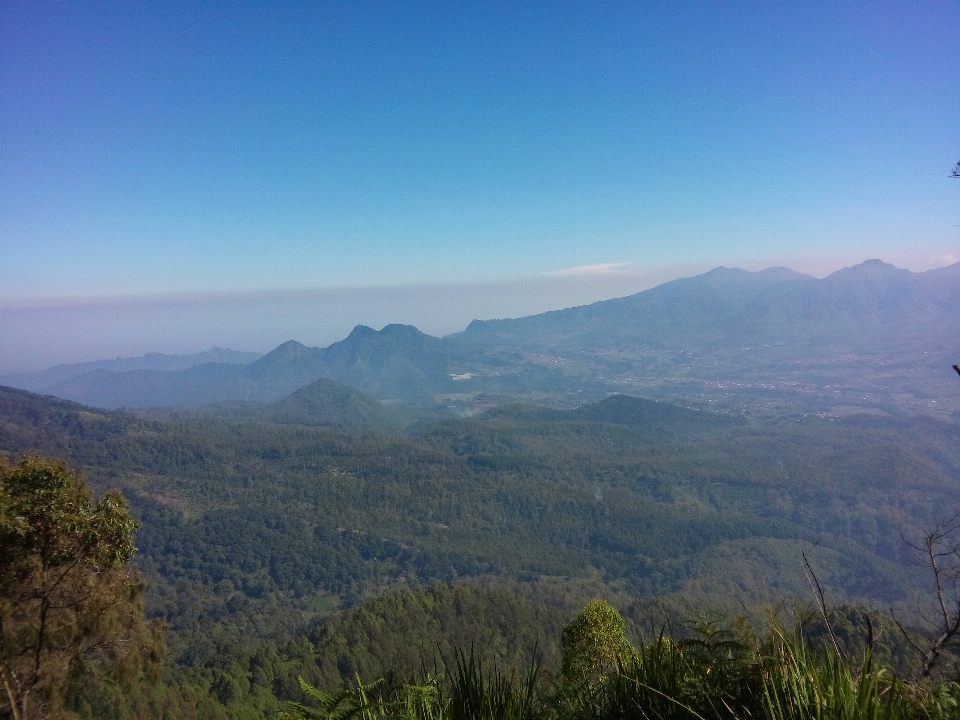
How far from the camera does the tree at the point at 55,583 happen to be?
19.7ft

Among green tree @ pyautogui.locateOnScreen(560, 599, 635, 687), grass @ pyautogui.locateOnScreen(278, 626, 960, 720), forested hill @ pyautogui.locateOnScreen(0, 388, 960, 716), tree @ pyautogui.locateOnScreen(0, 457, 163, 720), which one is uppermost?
grass @ pyautogui.locateOnScreen(278, 626, 960, 720)

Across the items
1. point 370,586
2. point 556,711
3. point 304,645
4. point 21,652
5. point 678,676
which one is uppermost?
point 678,676

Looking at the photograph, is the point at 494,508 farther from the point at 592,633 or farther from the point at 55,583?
the point at 55,583

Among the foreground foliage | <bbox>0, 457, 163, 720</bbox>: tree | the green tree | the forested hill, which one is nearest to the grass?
the foreground foliage

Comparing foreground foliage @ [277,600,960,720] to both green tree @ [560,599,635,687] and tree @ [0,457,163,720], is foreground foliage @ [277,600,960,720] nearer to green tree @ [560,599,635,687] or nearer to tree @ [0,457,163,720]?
tree @ [0,457,163,720]

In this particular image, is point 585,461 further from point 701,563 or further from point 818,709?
point 818,709

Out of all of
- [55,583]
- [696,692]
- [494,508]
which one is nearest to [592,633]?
[696,692]

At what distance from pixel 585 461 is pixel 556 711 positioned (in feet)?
347

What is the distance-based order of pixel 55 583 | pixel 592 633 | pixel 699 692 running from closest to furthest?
1. pixel 699 692
2. pixel 55 583
3. pixel 592 633

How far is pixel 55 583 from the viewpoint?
6.25 meters

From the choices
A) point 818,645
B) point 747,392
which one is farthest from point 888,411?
point 818,645

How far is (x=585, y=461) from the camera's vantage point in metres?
104

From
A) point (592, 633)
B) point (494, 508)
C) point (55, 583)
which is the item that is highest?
point (55, 583)

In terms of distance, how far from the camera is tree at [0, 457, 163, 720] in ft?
19.7
